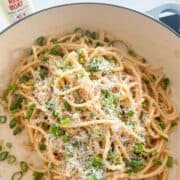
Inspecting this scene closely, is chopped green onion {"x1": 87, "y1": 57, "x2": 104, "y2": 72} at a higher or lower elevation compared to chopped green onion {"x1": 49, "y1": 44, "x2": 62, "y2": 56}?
lower

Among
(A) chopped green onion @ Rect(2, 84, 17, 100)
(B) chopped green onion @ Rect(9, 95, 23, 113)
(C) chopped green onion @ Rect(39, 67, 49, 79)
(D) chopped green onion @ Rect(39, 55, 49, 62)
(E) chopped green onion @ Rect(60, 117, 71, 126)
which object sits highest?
(D) chopped green onion @ Rect(39, 55, 49, 62)

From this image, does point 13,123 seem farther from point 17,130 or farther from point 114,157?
point 114,157

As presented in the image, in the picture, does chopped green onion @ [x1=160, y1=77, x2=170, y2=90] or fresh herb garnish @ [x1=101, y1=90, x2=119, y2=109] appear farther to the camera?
chopped green onion @ [x1=160, y1=77, x2=170, y2=90]

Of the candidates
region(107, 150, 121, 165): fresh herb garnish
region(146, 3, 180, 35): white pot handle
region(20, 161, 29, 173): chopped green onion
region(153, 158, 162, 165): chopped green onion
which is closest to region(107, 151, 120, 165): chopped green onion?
region(107, 150, 121, 165): fresh herb garnish

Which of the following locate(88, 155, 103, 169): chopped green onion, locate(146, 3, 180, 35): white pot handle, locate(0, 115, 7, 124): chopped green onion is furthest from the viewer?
locate(146, 3, 180, 35): white pot handle

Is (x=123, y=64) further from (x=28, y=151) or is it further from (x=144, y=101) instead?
(x=28, y=151)

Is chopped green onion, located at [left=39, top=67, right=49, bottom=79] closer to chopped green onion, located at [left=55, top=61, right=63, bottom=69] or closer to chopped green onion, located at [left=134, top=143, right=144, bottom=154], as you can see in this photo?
chopped green onion, located at [left=55, top=61, right=63, bottom=69]
